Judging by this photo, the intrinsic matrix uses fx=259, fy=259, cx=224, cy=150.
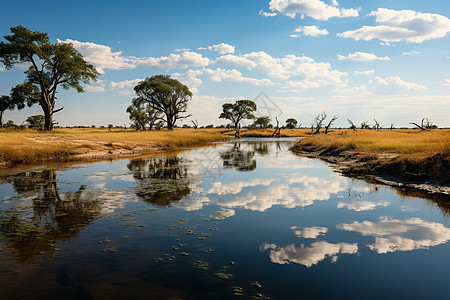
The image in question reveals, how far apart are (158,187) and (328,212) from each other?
23.8ft

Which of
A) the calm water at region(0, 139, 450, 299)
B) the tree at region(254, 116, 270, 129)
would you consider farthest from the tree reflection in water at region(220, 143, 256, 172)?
the tree at region(254, 116, 270, 129)

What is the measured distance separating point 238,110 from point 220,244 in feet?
300

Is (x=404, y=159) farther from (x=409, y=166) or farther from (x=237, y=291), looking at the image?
(x=237, y=291)

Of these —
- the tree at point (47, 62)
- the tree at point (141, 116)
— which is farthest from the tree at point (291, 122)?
the tree at point (47, 62)

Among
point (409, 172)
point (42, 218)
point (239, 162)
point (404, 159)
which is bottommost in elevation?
point (42, 218)

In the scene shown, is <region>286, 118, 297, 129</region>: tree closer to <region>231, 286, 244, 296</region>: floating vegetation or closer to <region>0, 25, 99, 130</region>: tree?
<region>0, 25, 99, 130</region>: tree

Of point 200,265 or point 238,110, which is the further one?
point 238,110

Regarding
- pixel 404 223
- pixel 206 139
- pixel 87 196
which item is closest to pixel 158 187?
pixel 87 196

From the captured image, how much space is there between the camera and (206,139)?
53.5m

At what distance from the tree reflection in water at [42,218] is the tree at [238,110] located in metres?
85.8

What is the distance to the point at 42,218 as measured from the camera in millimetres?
7410

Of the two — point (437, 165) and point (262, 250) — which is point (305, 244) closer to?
point (262, 250)

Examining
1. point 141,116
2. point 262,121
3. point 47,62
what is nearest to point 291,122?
point 262,121

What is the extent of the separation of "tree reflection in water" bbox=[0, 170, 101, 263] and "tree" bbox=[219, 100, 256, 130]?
85.8 metres
